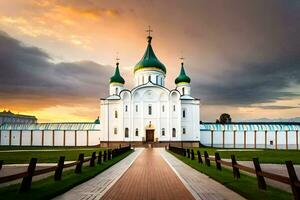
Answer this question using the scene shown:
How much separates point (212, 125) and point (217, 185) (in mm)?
62121

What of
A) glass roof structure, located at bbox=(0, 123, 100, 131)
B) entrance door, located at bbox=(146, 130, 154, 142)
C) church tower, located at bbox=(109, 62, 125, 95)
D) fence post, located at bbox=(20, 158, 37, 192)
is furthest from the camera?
church tower, located at bbox=(109, 62, 125, 95)

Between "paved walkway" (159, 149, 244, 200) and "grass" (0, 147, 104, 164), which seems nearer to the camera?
"paved walkway" (159, 149, 244, 200)

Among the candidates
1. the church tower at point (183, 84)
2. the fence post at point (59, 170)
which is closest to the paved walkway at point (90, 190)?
the fence post at point (59, 170)

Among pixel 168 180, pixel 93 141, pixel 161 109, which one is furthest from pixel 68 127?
pixel 168 180

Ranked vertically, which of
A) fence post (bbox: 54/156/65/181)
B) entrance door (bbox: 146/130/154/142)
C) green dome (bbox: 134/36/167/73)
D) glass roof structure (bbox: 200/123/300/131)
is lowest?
fence post (bbox: 54/156/65/181)

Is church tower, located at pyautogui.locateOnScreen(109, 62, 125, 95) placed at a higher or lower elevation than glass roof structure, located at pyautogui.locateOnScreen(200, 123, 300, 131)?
higher

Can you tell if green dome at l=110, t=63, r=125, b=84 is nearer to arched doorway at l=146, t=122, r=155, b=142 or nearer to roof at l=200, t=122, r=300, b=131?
arched doorway at l=146, t=122, r=155, b=142

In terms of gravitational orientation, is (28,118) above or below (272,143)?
above

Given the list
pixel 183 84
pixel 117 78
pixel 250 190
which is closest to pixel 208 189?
pixel 250 190

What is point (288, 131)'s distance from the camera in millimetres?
71438

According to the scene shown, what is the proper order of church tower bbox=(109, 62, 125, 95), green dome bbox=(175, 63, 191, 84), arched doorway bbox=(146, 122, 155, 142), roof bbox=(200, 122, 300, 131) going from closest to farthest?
1. arched doorway bbox=(146, 122, 155, 142)
2. roof bbox=(200, 122, 300, 131)
3. church tower bbox=(109, 62, 125, 95)
4. green dome bbox=(175, 63, 191, 84)

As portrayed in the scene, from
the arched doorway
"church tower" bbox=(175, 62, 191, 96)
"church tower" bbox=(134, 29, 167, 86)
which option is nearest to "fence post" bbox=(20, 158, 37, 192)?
the arched doorway

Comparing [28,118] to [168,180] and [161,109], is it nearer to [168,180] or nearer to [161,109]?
[161,109]

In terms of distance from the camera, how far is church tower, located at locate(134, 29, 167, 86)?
6894cm
